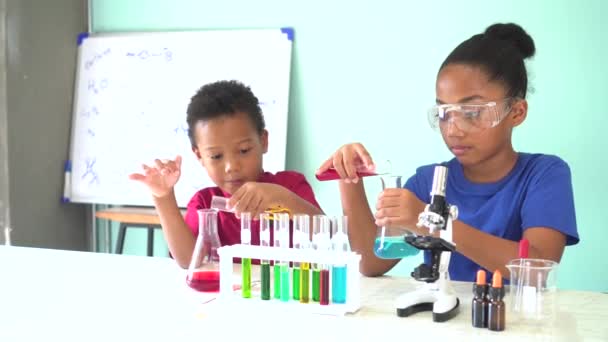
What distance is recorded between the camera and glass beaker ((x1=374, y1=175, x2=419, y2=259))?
1.27 metres

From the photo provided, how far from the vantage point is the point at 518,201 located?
1.55 meters

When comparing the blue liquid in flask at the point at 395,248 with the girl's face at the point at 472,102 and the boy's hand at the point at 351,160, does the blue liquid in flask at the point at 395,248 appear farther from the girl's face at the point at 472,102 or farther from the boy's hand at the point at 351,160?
the girl's face at the point at 472,102

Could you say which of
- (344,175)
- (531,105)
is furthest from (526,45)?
(531,105)

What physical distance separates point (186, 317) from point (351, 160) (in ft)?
1.43

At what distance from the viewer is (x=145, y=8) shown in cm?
341

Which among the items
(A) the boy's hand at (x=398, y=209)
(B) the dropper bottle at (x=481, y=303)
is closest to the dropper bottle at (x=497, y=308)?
(B) the dropper bottle at (x=481, y=303)

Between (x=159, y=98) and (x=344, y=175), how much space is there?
6.87 feet

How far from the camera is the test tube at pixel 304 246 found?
1.21 metres

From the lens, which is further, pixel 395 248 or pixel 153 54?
pixel 153 54

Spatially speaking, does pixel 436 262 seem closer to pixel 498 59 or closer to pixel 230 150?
pixel 498 59

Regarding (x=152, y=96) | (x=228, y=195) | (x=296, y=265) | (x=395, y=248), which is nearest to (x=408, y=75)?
(x=152, y=96)

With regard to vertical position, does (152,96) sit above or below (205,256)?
above

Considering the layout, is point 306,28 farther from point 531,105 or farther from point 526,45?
point 526,45

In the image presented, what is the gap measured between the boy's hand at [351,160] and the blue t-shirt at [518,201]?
36cm
